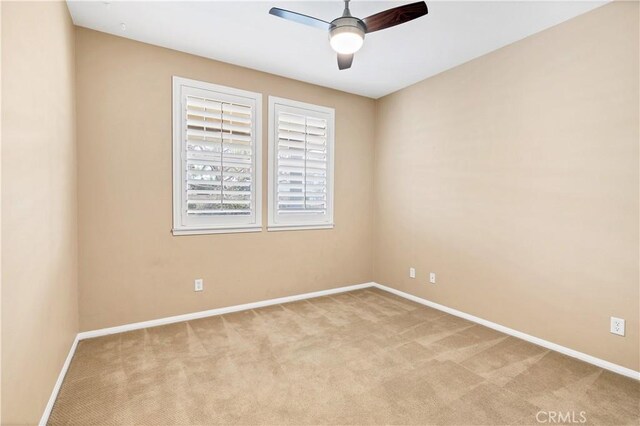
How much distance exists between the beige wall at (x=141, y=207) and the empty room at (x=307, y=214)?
0.7 inches

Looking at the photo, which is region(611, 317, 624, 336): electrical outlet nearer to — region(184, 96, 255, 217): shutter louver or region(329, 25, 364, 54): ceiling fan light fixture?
region(329, 25, 364, 54): ceiling fan light fixture

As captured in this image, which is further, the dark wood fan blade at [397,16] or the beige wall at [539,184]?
the beige wall at [539,184]

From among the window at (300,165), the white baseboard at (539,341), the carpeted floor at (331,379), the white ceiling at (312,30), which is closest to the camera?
the carpeted floor at (331,379)

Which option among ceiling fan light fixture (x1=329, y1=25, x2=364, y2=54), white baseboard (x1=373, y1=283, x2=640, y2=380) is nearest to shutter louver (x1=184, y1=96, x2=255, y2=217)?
ceiling fan light fixture (x1=329, y1=25, x2=364, y2=54)

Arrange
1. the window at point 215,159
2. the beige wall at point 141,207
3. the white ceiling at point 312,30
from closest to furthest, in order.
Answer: the white ceiling at point 312,30 → the beige wall at point 141,207 → the window at point 215,159

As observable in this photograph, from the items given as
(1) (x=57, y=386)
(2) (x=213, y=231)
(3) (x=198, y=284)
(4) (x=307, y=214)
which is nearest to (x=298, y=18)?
(2) (x=213, y=231)

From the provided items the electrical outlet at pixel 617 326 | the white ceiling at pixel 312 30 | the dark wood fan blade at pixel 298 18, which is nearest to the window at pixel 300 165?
the white ceiling at pixel 312 30

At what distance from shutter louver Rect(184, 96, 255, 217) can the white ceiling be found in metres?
0.58

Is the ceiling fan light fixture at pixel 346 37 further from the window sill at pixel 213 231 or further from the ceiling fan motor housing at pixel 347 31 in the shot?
the window sill at pixel 213 231

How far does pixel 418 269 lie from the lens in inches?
165

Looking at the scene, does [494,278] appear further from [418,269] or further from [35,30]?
[35,30]

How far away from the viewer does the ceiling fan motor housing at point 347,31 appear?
221 centimetres

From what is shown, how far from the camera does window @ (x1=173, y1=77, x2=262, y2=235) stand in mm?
3355

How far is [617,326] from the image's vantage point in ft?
8.08
